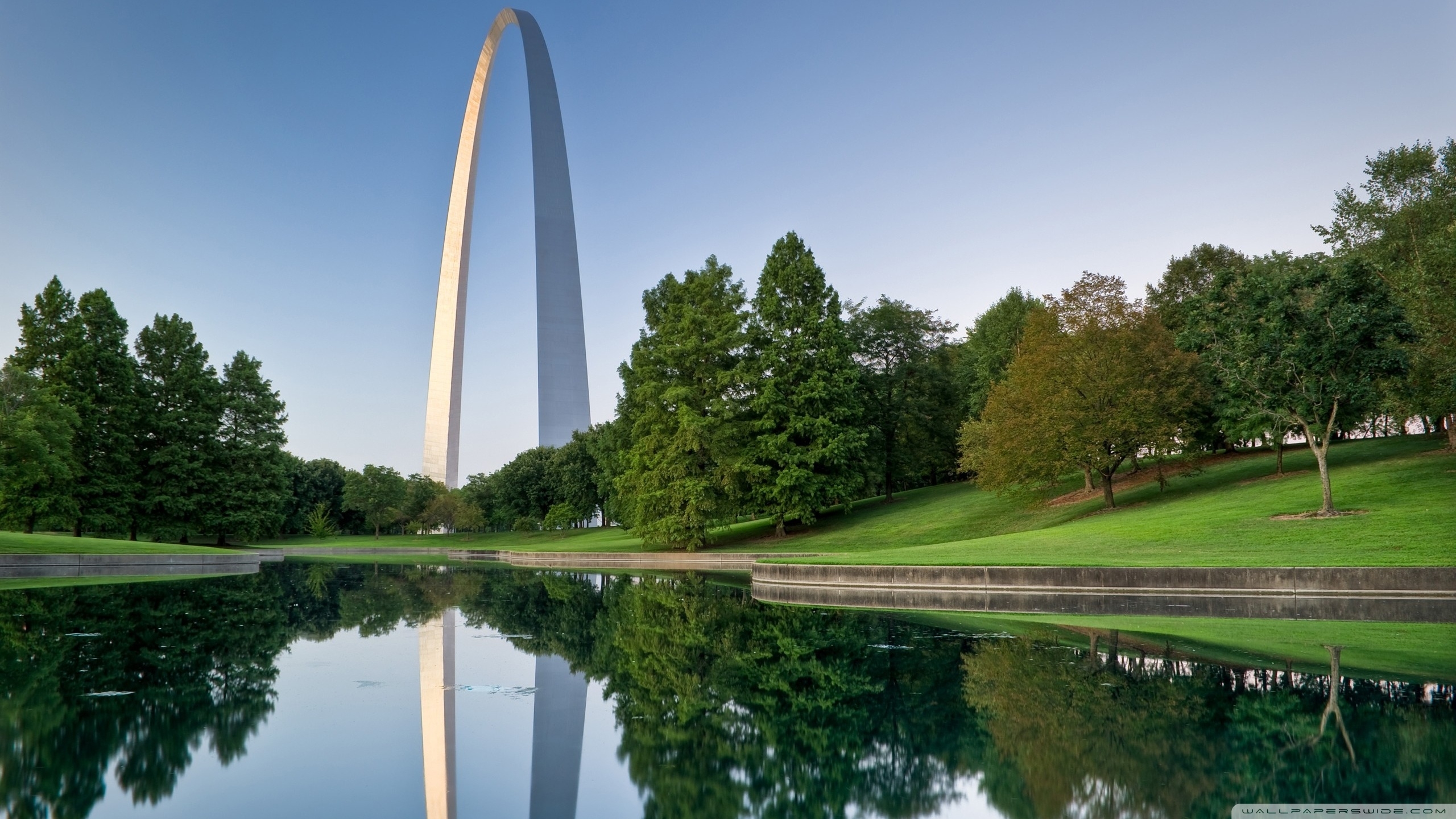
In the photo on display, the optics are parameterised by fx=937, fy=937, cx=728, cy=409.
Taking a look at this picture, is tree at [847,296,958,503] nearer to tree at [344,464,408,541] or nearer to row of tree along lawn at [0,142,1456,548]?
row of tree along lawn at [0,142,1456,548]

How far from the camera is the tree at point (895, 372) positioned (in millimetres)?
46688

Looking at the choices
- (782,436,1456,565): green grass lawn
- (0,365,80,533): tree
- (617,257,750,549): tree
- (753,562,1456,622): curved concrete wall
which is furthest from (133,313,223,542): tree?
(753,562,1456,622): curved concrete wall

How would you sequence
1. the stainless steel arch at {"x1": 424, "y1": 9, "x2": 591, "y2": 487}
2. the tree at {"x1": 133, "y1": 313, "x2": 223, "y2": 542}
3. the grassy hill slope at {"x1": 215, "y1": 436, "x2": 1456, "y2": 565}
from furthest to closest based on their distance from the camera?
the stainless steel arch at {"x1": 424, "y1": 9, "x2": 591, "y2": 487} < the tree at {"x1": 133, "y1": 313, "x2": 223, "y2": 542} < the grassy hill slope at {"x1": 215, "y1": 436, "x2": 1456, "y2": 565}

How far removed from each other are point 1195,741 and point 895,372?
42870 mm

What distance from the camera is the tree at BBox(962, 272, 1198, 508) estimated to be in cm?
3102

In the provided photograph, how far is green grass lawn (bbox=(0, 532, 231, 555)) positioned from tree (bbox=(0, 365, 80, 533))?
384 cm

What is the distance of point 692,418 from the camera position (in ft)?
122

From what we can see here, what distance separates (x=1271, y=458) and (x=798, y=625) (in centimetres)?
2978

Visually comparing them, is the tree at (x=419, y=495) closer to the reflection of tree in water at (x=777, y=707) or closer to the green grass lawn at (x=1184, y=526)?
the green grass lawn at (x=1184, y=526)

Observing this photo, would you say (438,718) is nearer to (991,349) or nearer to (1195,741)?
(1195,741)

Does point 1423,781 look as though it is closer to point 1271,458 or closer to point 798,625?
point 798,625

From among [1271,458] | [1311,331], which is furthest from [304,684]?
[1271,458]

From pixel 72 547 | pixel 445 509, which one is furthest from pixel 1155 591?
pixel 445 509

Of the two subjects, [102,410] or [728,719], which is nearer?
[728,719]
